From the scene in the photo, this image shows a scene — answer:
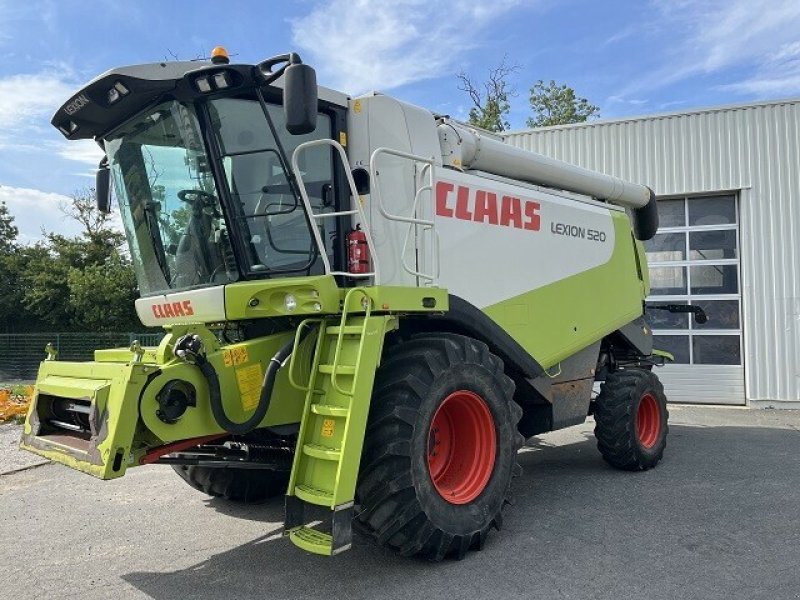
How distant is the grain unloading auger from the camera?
3762 millimetres

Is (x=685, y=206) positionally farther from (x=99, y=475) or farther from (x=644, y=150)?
(x=99, y=475)

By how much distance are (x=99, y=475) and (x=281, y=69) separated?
8.15 feet

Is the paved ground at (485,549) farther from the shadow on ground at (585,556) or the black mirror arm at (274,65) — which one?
the black mirror arm at (274,65)

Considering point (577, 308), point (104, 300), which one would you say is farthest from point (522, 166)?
point (104, 300)

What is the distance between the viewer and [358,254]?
4402 mm

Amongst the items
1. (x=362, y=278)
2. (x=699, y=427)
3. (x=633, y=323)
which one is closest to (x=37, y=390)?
(x=362, y=278)

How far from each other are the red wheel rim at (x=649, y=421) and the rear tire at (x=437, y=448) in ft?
9.56

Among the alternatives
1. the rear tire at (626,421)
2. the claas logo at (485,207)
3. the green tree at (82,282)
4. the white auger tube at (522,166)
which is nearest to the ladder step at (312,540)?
the claas logo at (485,207)

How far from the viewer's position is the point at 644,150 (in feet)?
39.4

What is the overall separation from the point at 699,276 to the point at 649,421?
567 cm

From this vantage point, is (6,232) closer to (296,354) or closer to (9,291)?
(9,291)

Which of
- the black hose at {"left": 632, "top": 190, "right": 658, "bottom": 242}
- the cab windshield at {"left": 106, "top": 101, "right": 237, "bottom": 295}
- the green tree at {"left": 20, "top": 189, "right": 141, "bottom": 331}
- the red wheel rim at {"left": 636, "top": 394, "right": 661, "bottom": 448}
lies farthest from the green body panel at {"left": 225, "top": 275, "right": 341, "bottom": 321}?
the green tree at {"left": 20, "top": 189, "right": 141, "bottom": 331}

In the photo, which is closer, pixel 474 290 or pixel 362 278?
pixel 362 278

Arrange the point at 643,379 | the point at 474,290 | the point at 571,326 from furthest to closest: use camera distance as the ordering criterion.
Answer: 1. the point at 643,379
2. the point at 571,326
3. the point at 474,290
